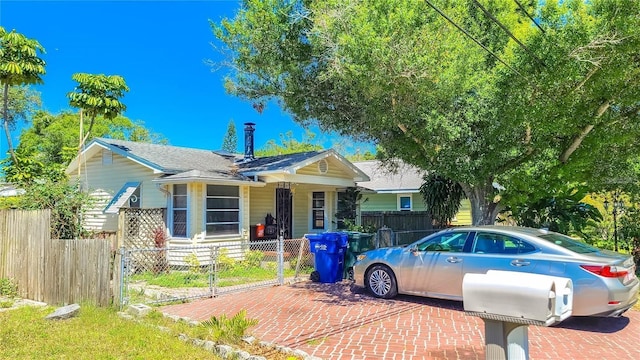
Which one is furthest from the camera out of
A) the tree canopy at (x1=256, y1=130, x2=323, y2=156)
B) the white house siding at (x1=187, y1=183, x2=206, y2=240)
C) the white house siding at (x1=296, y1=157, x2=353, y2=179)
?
the tree canopy at (x1=256, y1=130, x2=323, y2=156)

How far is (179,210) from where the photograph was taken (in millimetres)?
13047

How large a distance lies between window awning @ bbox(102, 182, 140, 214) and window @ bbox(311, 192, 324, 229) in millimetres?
6680

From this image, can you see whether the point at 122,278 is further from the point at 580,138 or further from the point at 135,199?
the point at 580,138

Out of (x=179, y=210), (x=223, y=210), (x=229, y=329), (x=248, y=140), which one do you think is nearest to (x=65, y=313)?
(x=229, y=329)

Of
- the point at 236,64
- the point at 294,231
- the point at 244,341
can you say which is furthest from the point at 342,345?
the point at 294,231

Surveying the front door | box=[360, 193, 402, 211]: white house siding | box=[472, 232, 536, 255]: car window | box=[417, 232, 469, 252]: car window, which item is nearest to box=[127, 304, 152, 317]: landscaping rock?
box=[417, 232, 469, 252]: car window

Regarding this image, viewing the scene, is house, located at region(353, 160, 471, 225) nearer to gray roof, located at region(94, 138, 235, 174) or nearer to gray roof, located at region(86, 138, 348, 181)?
gray roof, located at region(86, 138, 348, 181)

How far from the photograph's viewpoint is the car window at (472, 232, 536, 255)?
7215 millimetres

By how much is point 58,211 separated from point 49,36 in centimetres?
1253

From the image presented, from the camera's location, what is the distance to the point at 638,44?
761 cm

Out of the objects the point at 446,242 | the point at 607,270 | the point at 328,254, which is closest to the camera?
the point at 607,270

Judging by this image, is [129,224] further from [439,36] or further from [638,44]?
[638,44]

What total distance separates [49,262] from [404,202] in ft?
62.0

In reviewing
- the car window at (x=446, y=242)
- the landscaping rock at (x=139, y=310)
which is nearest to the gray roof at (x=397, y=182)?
the car window at (x=446, y=242)
